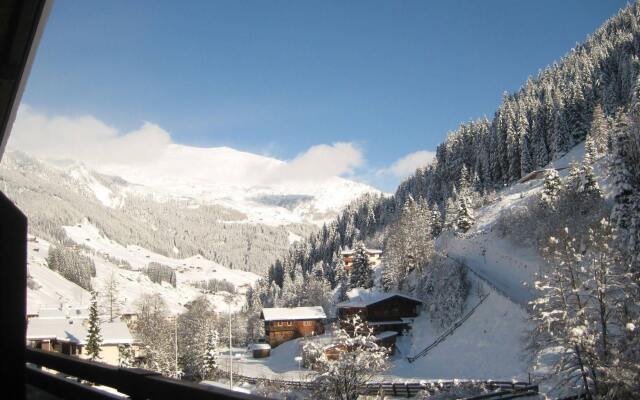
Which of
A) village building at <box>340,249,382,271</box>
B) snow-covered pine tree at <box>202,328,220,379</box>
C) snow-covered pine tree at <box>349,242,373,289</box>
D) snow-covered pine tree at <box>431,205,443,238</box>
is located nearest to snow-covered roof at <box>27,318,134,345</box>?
snow-covered pine tree at <box>202,328,220,379</box>

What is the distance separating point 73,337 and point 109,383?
47655 mm

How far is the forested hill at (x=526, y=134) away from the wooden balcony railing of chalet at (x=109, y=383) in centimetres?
7665

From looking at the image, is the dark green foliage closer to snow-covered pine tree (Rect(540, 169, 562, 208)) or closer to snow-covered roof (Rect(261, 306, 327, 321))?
snow-covered roof (Rect(261, 306, 327, 321))

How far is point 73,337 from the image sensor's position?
145ft

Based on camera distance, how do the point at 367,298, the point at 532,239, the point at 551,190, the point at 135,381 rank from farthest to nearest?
1. the point at 367,298
2. the point at 551,190
3. the point at 532,239
4. the point at 135,381

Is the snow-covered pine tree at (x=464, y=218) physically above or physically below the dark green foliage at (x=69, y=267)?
below

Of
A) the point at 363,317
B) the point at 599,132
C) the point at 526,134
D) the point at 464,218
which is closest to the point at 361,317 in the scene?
the point at 363,317

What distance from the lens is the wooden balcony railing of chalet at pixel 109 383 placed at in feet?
7.88

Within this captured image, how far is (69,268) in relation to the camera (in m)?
160

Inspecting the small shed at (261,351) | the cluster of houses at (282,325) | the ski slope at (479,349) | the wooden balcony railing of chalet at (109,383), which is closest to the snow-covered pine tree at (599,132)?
the ski slope at (479,349)

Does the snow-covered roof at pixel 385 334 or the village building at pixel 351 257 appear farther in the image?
the village building at pixel 351 257

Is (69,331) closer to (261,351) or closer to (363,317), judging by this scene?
(261,351)

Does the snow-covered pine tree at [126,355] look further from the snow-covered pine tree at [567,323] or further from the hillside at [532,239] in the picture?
the snow-covered pine tree at [567,323]

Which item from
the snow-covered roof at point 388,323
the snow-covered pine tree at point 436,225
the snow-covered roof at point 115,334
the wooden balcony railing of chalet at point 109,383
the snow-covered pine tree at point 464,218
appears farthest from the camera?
the snow-covered pine tree at point 436,225
